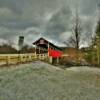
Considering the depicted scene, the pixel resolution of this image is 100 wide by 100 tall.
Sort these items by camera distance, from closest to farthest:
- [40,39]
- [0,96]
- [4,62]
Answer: [0,96]
[4,62]
[40,39]

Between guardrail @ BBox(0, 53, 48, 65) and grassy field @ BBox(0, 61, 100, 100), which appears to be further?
guardrail @ BBox(0, 53, 48, 65)

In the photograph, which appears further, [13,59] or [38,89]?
[13,59]

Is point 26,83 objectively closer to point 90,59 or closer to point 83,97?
point 83,97

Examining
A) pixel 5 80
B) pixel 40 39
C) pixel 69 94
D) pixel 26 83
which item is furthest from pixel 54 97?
pixel 40 39

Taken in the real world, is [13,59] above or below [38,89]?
above

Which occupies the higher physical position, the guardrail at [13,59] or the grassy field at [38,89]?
the guardrail at [13,59]

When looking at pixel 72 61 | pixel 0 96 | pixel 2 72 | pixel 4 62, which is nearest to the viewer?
pixel 0 96

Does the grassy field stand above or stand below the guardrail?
below

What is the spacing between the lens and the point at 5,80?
1984 cm

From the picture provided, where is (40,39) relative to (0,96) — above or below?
above

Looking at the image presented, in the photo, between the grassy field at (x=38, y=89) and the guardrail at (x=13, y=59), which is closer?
the grassy field at (x=38, y=89)

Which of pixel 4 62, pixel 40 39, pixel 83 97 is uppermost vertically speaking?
pixel 40 39

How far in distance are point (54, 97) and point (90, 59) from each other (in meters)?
29.5

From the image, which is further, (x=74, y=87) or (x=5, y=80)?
(x=5, y=80)
